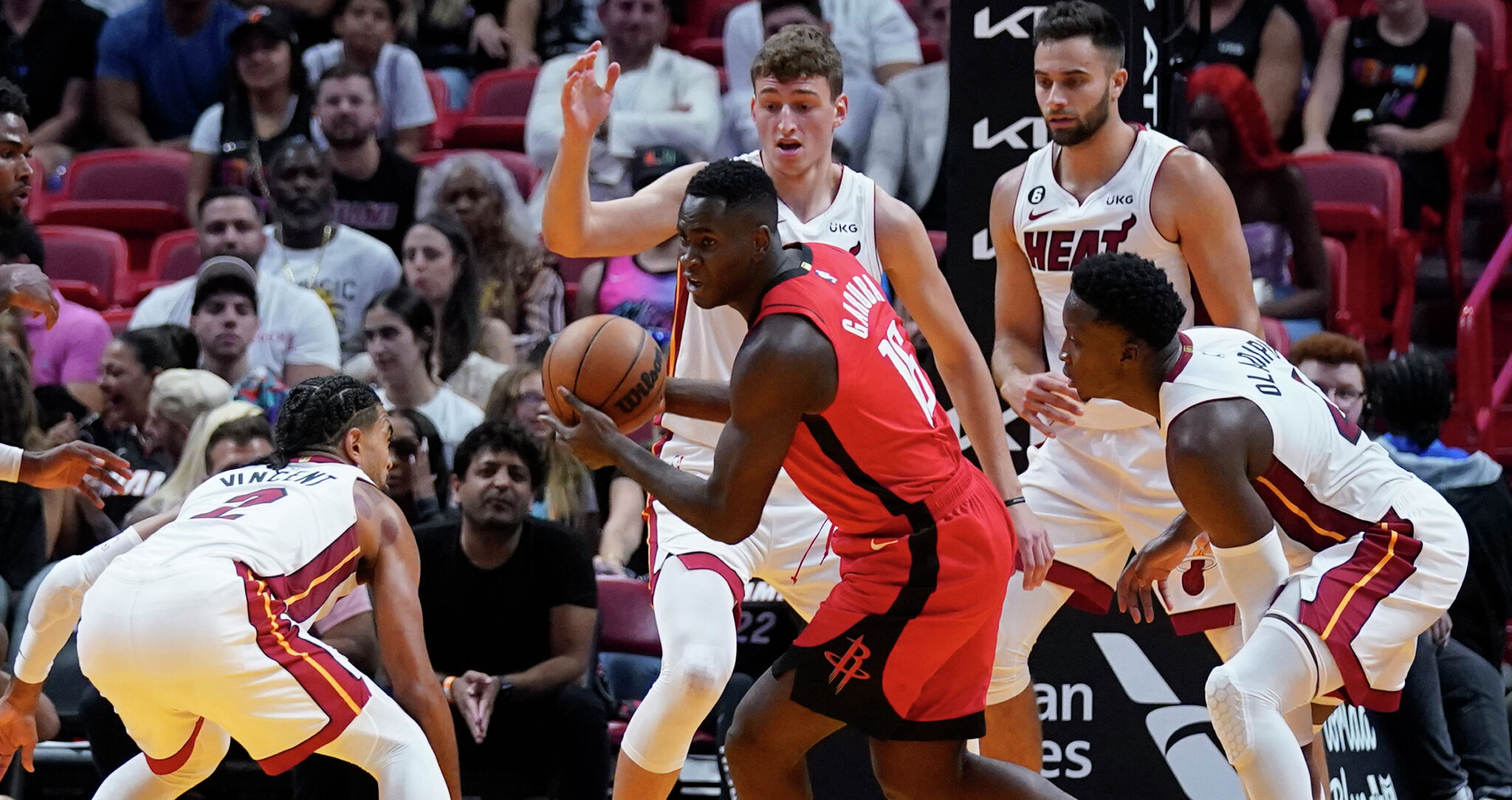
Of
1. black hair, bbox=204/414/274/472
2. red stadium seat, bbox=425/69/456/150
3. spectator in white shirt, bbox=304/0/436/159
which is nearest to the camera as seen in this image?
black hair, bbox=204/414/274/472

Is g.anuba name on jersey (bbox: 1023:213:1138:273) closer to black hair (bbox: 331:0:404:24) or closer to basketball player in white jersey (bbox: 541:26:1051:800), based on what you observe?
basketball player in white jersey (bbox: 541:26:1051:800)

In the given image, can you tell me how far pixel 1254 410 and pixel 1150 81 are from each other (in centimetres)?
189

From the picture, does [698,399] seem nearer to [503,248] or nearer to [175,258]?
[503,248]

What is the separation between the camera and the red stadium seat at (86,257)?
987 centimetres

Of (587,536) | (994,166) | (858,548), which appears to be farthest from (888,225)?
(587,536)

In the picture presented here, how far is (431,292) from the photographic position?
28.0ft

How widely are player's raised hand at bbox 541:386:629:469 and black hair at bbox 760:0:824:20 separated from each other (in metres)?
5.99

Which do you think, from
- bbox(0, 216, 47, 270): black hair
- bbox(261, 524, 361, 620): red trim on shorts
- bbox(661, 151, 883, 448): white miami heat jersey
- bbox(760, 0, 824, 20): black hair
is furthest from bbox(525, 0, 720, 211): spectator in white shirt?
bbox(261, 524, 361, 620): red trim on shorts

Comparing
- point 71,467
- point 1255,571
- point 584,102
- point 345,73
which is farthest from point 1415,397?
point 345,73

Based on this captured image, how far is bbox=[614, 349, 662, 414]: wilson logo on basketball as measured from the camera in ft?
13.8

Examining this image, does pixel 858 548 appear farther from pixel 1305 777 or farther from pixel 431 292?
pixel 431 292

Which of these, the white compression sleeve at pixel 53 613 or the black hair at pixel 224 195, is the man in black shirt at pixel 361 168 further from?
the white compression sleeve at pixel 53 613

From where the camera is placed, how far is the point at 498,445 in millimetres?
6637

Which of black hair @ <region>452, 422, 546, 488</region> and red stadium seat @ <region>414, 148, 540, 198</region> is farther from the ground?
red stadium seat @ <region>414, 148, 540, 198</region>
